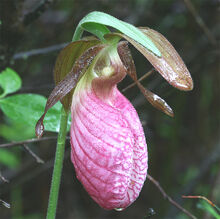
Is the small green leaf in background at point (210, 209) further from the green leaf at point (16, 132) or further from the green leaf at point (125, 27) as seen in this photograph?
the green leaf at point (16, 132)

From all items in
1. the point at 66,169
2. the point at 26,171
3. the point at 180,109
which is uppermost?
the point at 180,109

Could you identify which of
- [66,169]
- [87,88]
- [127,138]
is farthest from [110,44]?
[66,169]

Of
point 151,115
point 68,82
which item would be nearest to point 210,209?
point 68,82

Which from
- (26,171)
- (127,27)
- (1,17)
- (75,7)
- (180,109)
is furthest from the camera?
(180,109)

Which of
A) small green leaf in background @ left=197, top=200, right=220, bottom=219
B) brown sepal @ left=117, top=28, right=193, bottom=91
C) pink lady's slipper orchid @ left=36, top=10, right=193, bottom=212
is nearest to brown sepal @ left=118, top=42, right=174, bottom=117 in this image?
pink lady's slipper orchid @ left=36, top=10, right=193, bottom=212

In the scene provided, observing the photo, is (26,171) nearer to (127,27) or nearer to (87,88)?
(87,88)

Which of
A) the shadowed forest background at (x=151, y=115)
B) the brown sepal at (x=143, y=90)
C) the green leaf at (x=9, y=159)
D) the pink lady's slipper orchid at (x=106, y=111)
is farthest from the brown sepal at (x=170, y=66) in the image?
the green leaf at (x=9, y=159)
